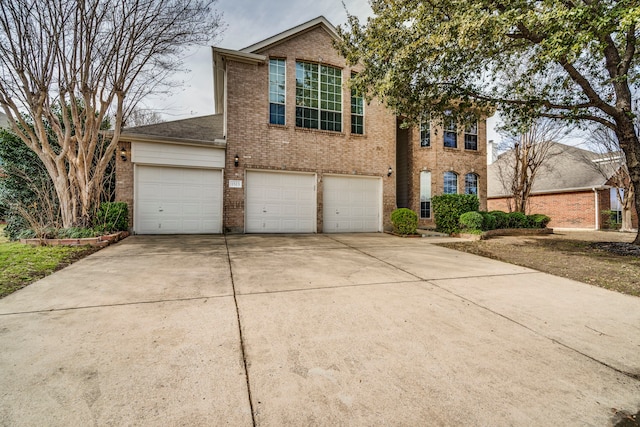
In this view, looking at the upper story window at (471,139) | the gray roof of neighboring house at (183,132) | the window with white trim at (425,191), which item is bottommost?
the window with white trim at (425,191)

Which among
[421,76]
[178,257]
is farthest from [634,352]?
[421,76]

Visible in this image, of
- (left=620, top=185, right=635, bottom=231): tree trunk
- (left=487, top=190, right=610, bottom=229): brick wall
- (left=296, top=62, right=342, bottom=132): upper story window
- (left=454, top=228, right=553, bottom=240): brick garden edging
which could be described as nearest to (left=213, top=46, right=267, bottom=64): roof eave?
(left=296, top=62, right=342, bottom=132): upper story window

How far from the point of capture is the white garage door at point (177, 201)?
8.73m

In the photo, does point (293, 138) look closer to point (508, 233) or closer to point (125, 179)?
point (125, 179)

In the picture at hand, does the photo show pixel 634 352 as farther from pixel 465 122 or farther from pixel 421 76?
pixel 465 122

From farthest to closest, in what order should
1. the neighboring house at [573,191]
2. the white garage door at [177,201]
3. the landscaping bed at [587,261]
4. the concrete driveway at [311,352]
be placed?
the neighboring house at [573,191], the white garage door at [177,201], the landscaping bed at [587,261], the concrete driveway at [311,352]

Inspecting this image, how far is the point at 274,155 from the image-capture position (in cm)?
977

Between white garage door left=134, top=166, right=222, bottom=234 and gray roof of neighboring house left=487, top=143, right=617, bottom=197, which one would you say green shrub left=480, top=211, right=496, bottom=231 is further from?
white garage door left=134, top=166, right=222, bottom=234

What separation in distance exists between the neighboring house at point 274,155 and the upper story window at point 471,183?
4.51 metres

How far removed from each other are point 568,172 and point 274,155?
19.3 meters

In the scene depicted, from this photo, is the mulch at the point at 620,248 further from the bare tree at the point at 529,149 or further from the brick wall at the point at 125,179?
the brick wall at the point at 125,179

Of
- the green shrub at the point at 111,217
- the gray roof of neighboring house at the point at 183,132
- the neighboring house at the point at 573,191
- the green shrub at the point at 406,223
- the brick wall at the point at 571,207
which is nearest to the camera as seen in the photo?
the green shrub at the point at 111,217

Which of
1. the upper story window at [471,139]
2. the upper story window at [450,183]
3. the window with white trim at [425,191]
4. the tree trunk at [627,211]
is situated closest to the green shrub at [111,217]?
the window with white trim at [425,191]

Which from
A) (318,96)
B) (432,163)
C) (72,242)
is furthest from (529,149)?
(72,242)
